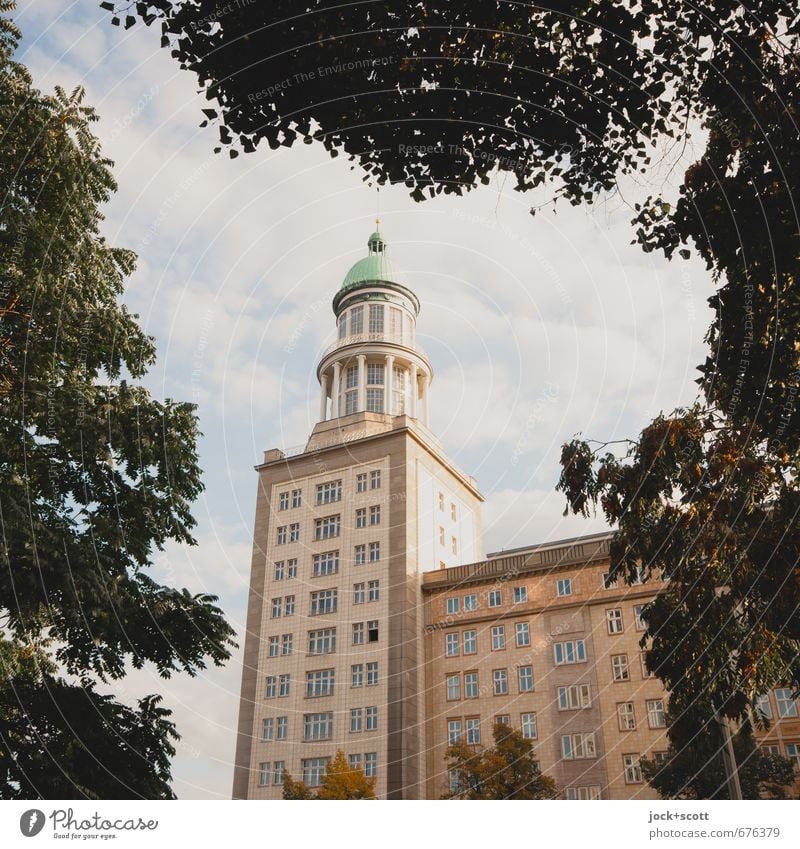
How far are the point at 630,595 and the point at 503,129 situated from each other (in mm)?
39223

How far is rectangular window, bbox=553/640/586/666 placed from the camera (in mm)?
45094

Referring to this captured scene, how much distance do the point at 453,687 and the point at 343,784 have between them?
1212cm

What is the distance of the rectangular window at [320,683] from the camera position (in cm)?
4869

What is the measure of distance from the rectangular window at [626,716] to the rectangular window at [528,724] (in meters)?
4.86

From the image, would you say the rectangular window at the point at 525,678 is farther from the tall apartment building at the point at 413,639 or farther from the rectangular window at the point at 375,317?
the rectangular window at the point at 375,317

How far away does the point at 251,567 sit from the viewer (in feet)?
182

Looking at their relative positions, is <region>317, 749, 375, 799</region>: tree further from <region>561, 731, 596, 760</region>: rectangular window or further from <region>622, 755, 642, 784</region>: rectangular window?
<region>622, 755, 642, 784</region>: rectangular window

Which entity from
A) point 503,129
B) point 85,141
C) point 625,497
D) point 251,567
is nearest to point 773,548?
point 625,497

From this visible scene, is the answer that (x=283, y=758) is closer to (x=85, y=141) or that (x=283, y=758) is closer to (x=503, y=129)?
(x=85, y=141)

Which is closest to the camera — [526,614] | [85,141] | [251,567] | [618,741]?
[85,141]

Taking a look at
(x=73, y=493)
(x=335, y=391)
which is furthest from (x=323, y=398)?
(x=73, y=493)

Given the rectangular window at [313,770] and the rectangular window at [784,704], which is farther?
the rectangular window at [313,770]

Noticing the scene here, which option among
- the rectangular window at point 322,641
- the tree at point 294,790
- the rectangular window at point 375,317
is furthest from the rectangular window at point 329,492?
the tree at point 294,790

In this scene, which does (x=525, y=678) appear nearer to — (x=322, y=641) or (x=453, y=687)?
(x=453, y=687)
